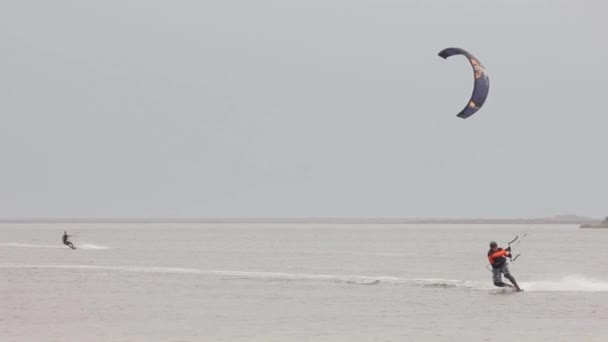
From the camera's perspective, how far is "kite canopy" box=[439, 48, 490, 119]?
122 feet

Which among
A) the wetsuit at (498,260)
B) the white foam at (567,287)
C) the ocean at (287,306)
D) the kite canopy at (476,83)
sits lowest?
the ocean at (287,306)

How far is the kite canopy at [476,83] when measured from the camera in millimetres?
37219

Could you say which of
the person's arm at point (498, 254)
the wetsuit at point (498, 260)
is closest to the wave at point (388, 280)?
the wetsuit at point (498, 260)

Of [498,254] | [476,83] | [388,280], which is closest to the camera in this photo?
[498,254]

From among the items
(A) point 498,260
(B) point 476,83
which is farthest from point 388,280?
(B) point 476,83

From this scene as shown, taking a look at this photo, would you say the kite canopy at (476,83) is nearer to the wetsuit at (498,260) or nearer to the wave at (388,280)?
the wetsuit at (498,260)

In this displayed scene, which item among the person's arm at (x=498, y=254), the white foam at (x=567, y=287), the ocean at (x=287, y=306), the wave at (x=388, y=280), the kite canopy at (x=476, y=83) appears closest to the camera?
the ocean at (x=287, y=306)

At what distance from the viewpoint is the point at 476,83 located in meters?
37.8

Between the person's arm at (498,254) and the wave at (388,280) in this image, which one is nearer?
the person's arm at (498,254)

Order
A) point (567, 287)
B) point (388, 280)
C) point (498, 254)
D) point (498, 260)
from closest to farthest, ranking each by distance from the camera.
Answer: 1. point (498, 254)
2. point (498, 260)
3. point (567, 287)
4. point (388, 280)

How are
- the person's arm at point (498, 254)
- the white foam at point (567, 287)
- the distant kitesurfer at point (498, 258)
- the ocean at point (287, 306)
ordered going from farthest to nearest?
the white foam at point (567, 287) < the distant kitesurfer at point (498, 258) < the person's arm at point (498, 254) < the ocean at point (287, 306)

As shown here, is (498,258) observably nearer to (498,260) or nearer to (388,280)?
(498,260)

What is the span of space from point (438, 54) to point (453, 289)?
9777 mm

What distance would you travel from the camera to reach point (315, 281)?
47000 mm
